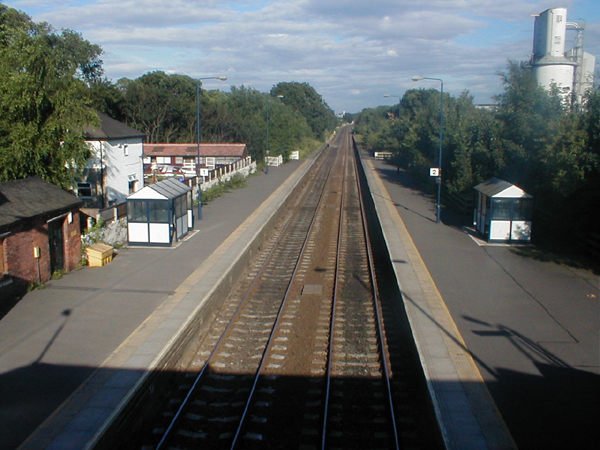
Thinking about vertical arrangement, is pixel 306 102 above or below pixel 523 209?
above

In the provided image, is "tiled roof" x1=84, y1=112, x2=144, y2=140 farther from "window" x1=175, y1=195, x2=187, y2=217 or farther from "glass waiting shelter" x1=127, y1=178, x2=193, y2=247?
"glass waiting shelter" x1=127, y1=178, x2=193, y2=247

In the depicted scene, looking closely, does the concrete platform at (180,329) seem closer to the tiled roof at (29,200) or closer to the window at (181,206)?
the window at (181,206)

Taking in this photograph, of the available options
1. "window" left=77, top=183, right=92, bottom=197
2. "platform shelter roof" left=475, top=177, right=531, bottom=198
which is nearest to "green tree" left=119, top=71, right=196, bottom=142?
"window" left=77, top=183, right=92, bottom=197

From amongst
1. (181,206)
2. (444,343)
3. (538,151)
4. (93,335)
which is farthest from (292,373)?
(538,151)

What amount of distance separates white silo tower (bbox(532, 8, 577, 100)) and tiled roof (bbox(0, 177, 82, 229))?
27.7m

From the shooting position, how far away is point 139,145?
36750mm

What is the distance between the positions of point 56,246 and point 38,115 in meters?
5.54

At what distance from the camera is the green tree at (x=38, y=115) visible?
19641mm

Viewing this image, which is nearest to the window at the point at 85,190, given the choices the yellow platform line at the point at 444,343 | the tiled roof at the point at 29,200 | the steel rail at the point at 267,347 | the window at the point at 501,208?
the steel rail at the point at 267,347

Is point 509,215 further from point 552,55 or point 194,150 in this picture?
point 194,150

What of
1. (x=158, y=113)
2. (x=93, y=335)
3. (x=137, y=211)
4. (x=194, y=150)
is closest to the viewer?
(x=93, y=335)

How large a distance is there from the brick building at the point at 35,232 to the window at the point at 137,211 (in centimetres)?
339

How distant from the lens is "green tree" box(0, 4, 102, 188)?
1964 centimetres

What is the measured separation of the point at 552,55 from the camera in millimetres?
36000
